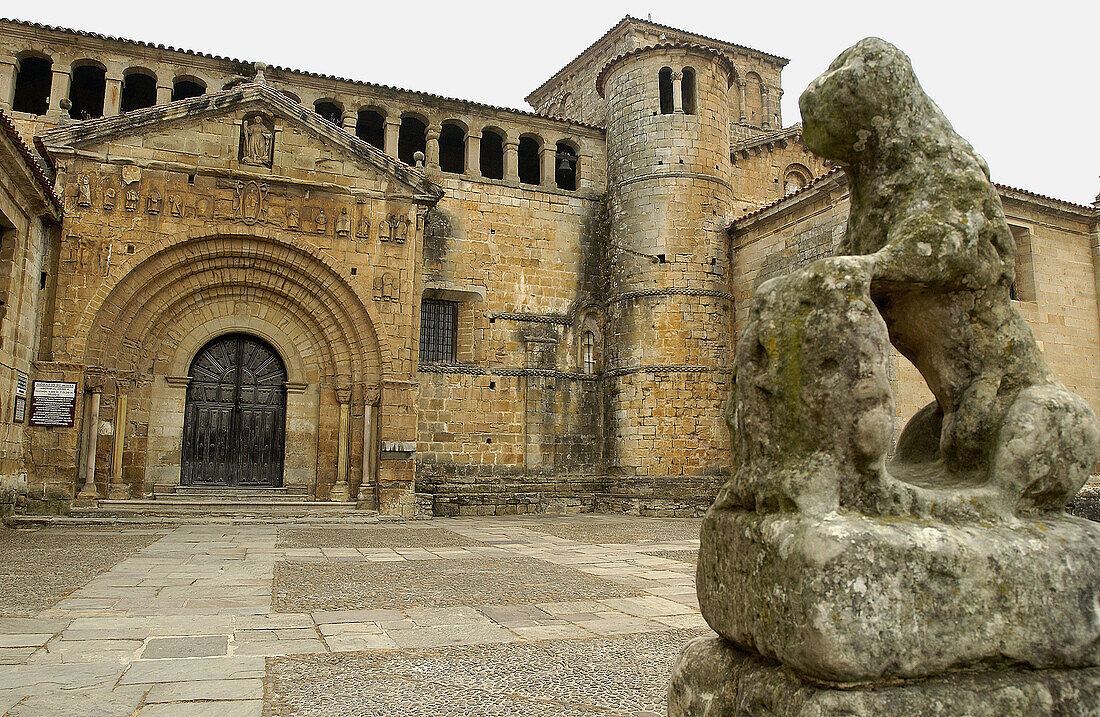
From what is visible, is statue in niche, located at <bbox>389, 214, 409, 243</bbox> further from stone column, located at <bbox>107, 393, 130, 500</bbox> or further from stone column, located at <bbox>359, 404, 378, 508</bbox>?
stone column, located at <bbox>107, 393, 130, 500</bbox>

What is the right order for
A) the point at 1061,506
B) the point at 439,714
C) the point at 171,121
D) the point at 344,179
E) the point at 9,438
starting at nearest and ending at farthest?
the point at 1061,506
the point at 439,714
the point at 9,438
the point at 171,121
the point at 344,179

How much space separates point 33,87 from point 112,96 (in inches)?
120

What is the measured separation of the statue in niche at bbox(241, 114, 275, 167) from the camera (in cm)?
1442

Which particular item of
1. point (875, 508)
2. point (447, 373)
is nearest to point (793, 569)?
point (875, 508)

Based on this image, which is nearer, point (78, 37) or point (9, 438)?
point (9, 438)

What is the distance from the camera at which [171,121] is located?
14.1 meters

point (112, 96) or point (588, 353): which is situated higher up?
point (112, 96)

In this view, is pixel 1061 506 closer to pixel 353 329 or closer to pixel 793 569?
pixel 793 569

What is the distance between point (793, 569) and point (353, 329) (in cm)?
1335

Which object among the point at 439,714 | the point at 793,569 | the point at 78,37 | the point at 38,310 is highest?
the point at 78,37

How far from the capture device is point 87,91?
18.2 meters

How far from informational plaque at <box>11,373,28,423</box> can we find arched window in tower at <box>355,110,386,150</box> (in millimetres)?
9519

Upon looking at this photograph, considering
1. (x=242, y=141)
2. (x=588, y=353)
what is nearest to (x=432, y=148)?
(x=242, y=141)

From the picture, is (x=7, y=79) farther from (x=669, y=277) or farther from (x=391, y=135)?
(x=669, y=277)
